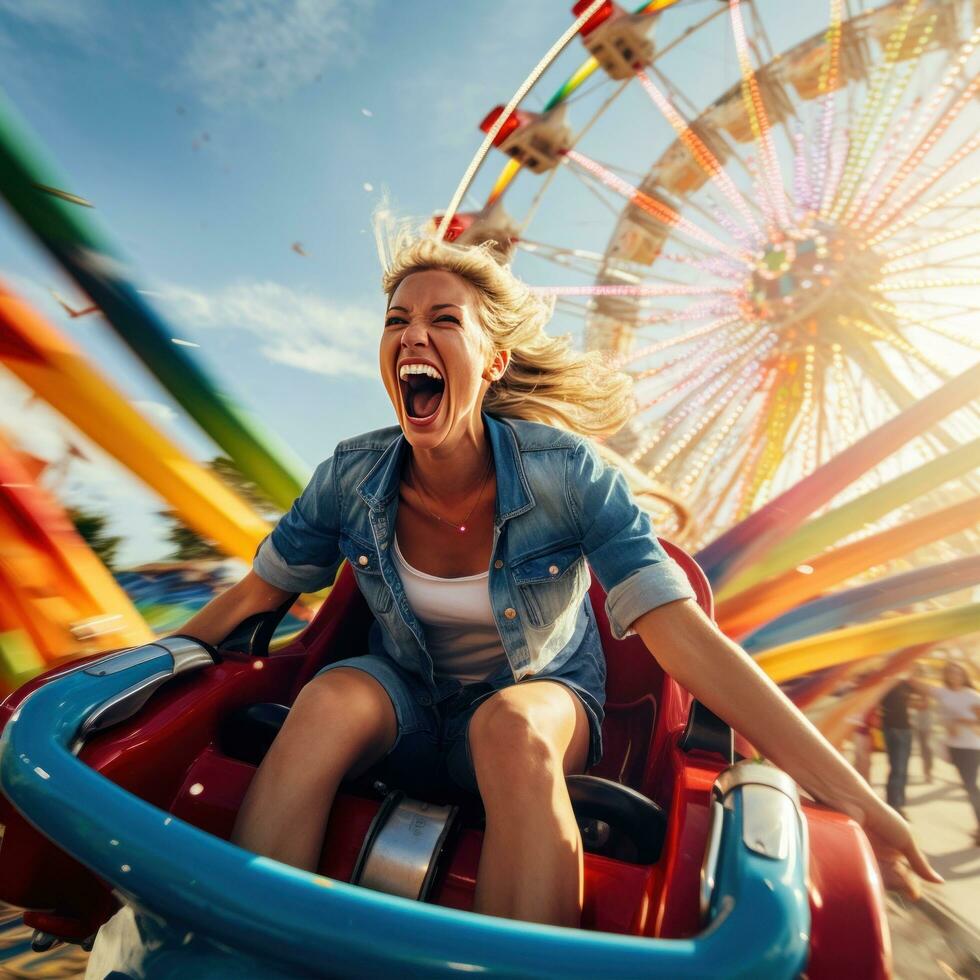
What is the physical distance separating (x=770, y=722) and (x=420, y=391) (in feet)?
2.43

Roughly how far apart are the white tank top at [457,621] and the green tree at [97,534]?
1.52 metres

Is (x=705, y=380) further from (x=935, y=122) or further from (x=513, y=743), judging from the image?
(x=513, y=743)

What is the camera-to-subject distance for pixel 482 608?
0.99 metres

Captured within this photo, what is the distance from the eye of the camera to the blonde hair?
3.57ft

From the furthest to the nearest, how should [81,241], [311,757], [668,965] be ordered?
A: [81,241] → [311,757] → [668,965]

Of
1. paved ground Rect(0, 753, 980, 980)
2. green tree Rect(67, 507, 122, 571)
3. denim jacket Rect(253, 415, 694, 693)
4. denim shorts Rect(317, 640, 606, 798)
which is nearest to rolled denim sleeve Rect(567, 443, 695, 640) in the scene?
denim jacket Rect(253, 415, 694, 693)

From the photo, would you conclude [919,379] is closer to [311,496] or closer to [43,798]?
[311,496]

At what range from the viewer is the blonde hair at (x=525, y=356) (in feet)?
3.57

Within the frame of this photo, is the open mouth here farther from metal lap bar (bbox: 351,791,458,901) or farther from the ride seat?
metal lap bar (bbox: 351,791,458,901)

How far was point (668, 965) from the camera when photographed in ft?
1.44

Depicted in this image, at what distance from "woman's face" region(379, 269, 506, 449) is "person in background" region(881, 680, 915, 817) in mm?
2299

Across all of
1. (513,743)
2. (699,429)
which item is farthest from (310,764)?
(699,429)

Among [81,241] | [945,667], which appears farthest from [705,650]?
[945,667]

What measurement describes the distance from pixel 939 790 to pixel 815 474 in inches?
50.5
